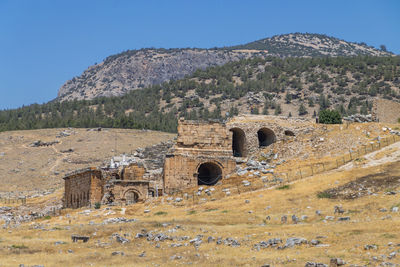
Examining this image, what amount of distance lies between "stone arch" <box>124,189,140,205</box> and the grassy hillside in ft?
190

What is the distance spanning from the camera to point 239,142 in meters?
50.8

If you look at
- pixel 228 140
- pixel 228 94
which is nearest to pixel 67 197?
pixel 228 140

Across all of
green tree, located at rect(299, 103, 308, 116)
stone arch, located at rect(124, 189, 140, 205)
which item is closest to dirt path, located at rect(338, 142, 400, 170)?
stone arch, located at rect(124, 189, 140, 205)

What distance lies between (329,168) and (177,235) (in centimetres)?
1582

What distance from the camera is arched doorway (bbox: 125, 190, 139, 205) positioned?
4162 cm

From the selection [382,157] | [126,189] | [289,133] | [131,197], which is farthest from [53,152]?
[382,157]

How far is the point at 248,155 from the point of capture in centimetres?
4794

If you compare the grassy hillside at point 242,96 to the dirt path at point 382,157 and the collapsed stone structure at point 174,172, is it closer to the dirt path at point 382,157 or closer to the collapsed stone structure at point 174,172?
the collapsed stone structure at point 174,172

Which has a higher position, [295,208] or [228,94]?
[228,94]

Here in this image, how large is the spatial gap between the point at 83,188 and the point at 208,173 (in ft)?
29.9

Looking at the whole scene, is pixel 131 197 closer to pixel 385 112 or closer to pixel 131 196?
pixel 131 196

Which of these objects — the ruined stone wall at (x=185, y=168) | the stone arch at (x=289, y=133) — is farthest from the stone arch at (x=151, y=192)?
the stone arch at (x=289, y=133)

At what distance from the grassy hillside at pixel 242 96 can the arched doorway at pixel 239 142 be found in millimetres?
46854

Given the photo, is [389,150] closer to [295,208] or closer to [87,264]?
[295,208]
